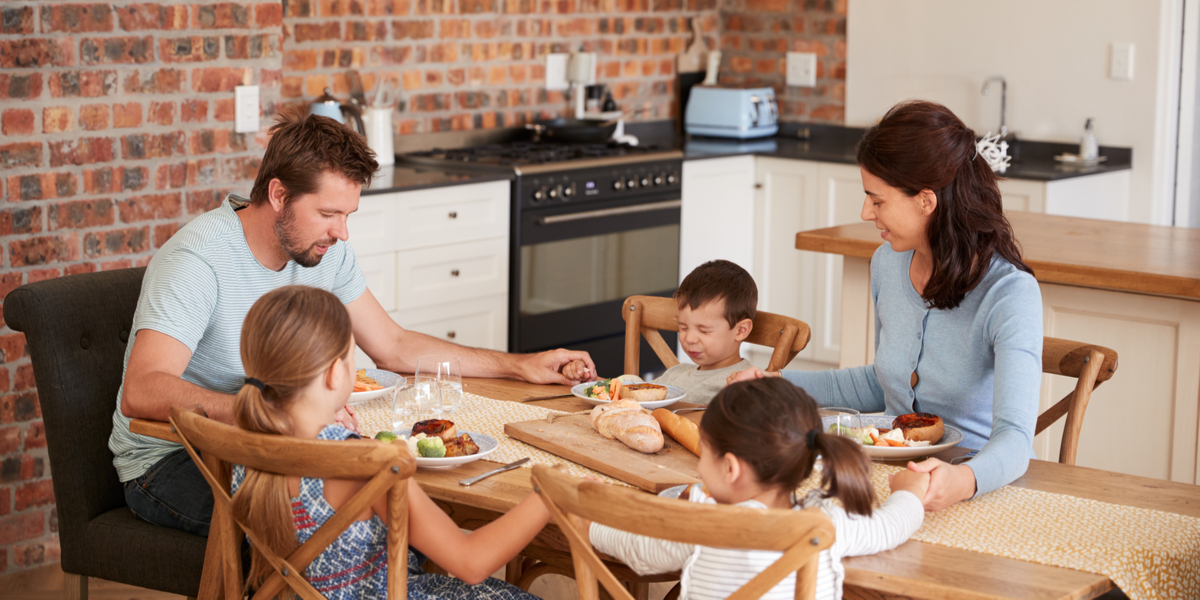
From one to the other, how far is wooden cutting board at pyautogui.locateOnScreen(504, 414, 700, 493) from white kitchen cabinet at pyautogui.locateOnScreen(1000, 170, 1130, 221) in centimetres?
270

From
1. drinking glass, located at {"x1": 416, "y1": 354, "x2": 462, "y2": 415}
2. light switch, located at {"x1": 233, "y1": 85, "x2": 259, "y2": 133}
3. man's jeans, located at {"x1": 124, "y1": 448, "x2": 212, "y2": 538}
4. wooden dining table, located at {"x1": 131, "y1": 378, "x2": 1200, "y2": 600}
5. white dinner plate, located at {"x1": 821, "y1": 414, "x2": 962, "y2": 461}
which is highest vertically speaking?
light switch, located at {"x1": 233, "y1": 85, "x2": 259, "y2": 133}

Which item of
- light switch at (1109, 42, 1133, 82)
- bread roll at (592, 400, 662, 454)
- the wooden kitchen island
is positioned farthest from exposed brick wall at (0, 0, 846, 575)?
light switch at (1109, 42, 1133, 82)

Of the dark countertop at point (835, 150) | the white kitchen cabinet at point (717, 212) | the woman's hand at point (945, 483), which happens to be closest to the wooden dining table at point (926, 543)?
the woman's hand at point (945, 483)

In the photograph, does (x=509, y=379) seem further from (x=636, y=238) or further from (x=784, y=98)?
(x=784, y=98)

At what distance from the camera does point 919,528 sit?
1595 millimetres

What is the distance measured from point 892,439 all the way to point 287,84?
2.88m

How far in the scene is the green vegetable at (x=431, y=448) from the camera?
1792 millimetres

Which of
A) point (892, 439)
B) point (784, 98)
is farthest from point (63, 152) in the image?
point (784, 98)

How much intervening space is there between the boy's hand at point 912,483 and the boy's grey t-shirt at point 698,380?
0.64m

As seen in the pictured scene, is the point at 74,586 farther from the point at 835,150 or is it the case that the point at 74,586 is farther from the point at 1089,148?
the point at 1089,148

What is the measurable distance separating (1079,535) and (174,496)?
4.71 feet

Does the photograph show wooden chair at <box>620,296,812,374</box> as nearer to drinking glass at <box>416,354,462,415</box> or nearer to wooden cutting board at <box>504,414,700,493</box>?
wooden cutting board at <box>504,414,700,493</box>

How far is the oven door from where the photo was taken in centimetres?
427

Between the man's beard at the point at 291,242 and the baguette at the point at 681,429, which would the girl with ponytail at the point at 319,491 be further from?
the man's beard at the point at 291,242
